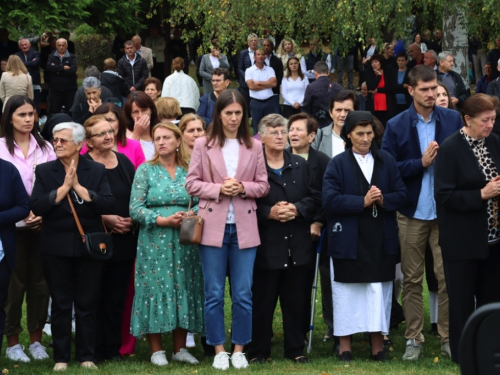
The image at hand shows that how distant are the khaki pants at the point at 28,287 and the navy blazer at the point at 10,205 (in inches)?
25.8

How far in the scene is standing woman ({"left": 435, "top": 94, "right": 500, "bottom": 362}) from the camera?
7.41 m

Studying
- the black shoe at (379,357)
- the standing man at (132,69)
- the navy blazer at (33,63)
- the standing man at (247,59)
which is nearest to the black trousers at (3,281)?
the black shoe at (379,357)

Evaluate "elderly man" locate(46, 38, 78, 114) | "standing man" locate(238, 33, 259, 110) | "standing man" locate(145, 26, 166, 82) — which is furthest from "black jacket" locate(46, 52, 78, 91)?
"standing man" locate(145, 26, 166, 82)

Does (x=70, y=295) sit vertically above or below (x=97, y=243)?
below

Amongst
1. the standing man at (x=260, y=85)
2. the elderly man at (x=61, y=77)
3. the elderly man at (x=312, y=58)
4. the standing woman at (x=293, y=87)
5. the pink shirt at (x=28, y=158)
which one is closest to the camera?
the pink shirt at (x=28, y=158)

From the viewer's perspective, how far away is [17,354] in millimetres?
8336

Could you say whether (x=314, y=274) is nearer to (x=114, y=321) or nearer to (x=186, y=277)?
(x=186, y=277)

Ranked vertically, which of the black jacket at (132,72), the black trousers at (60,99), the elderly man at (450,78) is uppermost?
the black jacket at (132,72)

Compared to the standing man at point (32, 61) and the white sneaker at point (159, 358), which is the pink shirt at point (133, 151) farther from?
the standing man at point (32, 61)

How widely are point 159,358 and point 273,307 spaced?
1.09 metres

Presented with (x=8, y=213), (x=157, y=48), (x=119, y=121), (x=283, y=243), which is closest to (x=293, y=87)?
(x=157, y=48)

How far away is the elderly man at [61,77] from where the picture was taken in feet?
73.0

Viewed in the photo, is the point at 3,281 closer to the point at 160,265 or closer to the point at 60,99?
the point at 160,265

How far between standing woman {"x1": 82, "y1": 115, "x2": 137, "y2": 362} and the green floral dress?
25 centimetres
